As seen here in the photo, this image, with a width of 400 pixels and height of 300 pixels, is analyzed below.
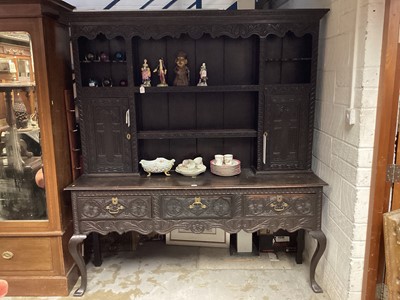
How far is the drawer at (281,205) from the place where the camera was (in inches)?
88.4

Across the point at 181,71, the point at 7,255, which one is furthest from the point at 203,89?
the point at 7,255

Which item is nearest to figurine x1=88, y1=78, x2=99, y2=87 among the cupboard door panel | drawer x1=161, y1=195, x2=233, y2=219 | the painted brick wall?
drawer x1=161, y1=195, x2=233, y2=219

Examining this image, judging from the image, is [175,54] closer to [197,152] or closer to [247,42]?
[247,42]

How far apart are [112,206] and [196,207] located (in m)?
0.56

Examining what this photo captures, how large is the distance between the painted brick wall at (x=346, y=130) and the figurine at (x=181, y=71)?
964 millimetres

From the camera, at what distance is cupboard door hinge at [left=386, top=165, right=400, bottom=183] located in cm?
176

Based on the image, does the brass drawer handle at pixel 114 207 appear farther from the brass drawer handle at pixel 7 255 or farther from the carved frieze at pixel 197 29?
the carved frieze at pixel 197 29

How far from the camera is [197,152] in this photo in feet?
8.98

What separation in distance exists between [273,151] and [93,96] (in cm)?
A: 134

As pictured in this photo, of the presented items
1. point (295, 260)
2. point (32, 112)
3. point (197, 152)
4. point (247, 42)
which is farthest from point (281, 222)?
point (32, 112)

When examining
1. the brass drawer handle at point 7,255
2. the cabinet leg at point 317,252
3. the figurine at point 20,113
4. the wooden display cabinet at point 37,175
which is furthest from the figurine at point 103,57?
the cabinet leg at point 317,252

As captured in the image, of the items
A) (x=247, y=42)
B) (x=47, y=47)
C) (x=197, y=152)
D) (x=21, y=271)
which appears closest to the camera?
(x=47, y=47)

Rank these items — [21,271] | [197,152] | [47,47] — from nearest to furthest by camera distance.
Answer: [47,47] → [21,271] → [197,152]

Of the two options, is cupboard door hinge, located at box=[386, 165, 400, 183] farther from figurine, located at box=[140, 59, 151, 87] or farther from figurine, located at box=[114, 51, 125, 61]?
figurine, located at box=[114, 51, 125, 61]
